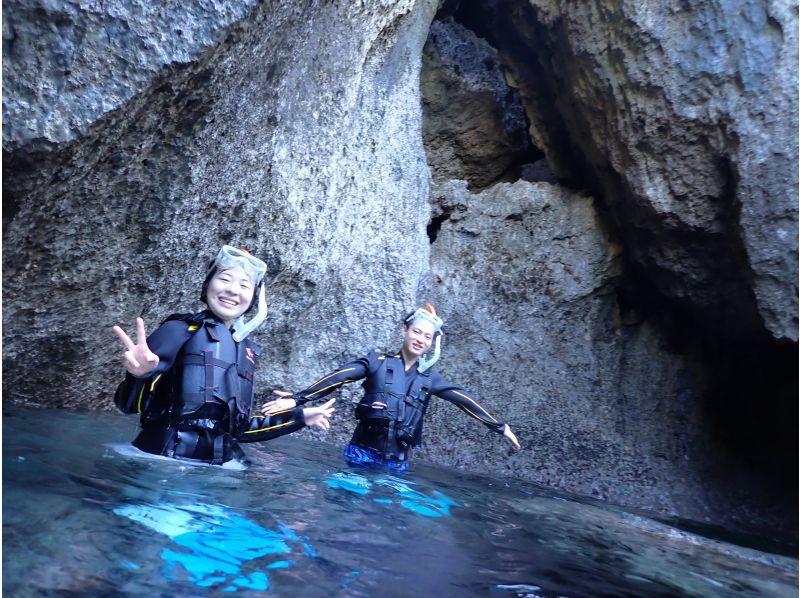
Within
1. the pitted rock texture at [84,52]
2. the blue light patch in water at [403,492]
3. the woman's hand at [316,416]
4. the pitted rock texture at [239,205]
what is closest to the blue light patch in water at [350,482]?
the blue light patch in water at [403,492]

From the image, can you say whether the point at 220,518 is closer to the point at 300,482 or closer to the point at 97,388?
the point at 300,482

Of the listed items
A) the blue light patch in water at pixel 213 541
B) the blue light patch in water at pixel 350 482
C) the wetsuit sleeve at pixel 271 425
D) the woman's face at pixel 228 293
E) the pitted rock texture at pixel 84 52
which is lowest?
the blue light patch in water at pixel 213 541

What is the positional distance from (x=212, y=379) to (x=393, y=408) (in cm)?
151

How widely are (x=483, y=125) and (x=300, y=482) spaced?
550 cm

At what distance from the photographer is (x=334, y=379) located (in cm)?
443

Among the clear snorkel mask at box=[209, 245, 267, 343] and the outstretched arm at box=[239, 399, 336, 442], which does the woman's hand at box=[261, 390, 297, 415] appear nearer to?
the outstretched arm at box=[239, 399, 336, 442]

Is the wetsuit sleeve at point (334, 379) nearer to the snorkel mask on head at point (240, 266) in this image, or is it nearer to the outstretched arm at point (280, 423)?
the outstretched arm at point (280, 423)

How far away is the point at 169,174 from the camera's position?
12.6 ft

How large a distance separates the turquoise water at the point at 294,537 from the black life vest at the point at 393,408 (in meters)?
0.35

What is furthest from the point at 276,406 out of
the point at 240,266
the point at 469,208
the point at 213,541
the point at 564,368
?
the point at 469,208

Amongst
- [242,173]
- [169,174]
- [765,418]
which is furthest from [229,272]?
[765,418]

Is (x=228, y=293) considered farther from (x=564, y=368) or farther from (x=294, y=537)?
(x=564, y=368)

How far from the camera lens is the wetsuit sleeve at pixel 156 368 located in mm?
3129

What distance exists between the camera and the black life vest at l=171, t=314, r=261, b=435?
3221 mm
